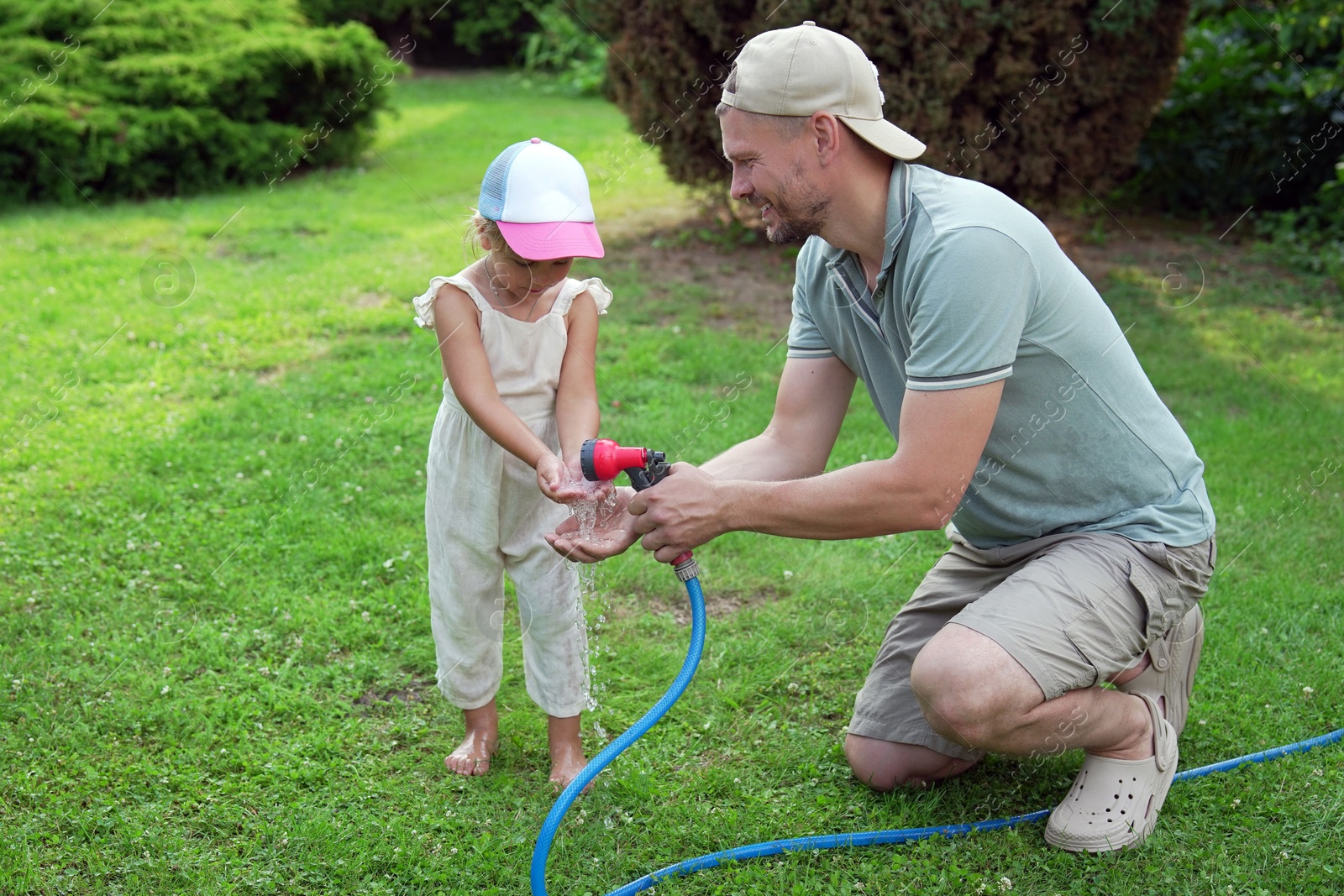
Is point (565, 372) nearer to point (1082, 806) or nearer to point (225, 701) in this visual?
point (225, 701)

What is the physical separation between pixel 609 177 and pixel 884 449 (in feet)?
15.2

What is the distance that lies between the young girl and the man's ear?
0.50 meters

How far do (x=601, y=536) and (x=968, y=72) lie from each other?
4056 millimetres

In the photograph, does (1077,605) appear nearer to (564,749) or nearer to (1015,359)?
(1015,359)

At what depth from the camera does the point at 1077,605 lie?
2326 millimetres

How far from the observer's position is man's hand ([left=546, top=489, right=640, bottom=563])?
7.99 feet

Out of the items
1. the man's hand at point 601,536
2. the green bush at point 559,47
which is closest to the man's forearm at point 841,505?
the man's hand at point 601,536

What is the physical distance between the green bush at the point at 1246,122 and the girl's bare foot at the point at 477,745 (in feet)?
20.4

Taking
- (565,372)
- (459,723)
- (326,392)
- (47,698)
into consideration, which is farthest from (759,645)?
(326,392)

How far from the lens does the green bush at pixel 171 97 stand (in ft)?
25.5

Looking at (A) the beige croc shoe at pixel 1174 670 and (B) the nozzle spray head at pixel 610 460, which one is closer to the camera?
(B) the nozzle spray head at pixel 610 460

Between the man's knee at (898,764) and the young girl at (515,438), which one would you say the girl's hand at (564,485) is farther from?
the man's knee at (898,764)

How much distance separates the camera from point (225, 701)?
115 inches

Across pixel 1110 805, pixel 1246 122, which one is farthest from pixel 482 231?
pixel 1246 122
